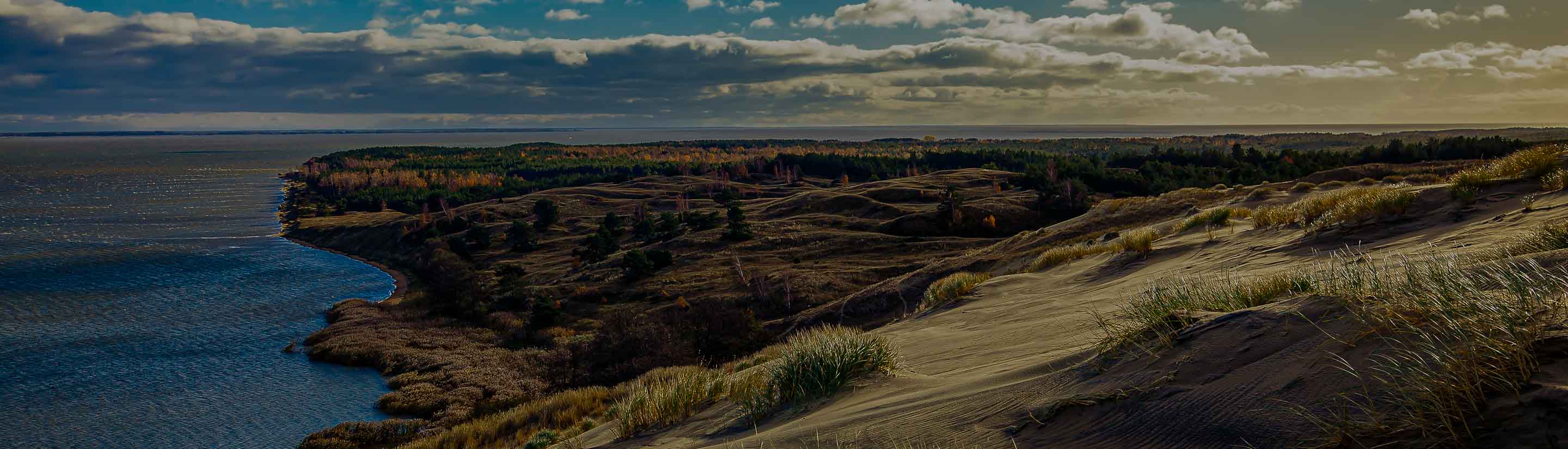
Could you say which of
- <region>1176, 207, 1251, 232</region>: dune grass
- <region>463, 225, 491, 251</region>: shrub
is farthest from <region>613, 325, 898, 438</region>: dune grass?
<region>463, 225, 491, 251</region>: shrub

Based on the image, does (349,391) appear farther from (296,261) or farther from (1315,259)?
(296,261)

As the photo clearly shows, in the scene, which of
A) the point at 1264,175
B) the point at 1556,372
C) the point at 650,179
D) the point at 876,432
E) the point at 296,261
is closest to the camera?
the point at 1556,372

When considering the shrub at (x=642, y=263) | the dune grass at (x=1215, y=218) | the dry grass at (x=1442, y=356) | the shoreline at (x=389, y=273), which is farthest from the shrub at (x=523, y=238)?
the dry grass at (x=1442, y=356)

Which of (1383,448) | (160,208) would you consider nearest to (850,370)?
(1383,448)

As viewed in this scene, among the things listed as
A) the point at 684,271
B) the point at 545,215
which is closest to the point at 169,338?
the point at 684,271

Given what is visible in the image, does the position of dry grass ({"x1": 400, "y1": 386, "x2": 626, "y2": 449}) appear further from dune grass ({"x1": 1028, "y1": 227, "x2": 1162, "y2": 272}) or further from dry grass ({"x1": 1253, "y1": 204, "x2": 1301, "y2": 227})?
dry grass ({"x1": 1253, "y1": 204, "x2": 1301, "y2": 227})

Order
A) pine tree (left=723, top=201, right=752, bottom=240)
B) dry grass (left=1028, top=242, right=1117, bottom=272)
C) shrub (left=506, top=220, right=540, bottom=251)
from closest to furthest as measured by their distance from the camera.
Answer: dry grass (left=1028, top=242, right=1117, bottom=272) < pine tree (left=723, top=201, right=752, bottom=240) < shrub (left=506, top=220, right=540, bottom=251)
